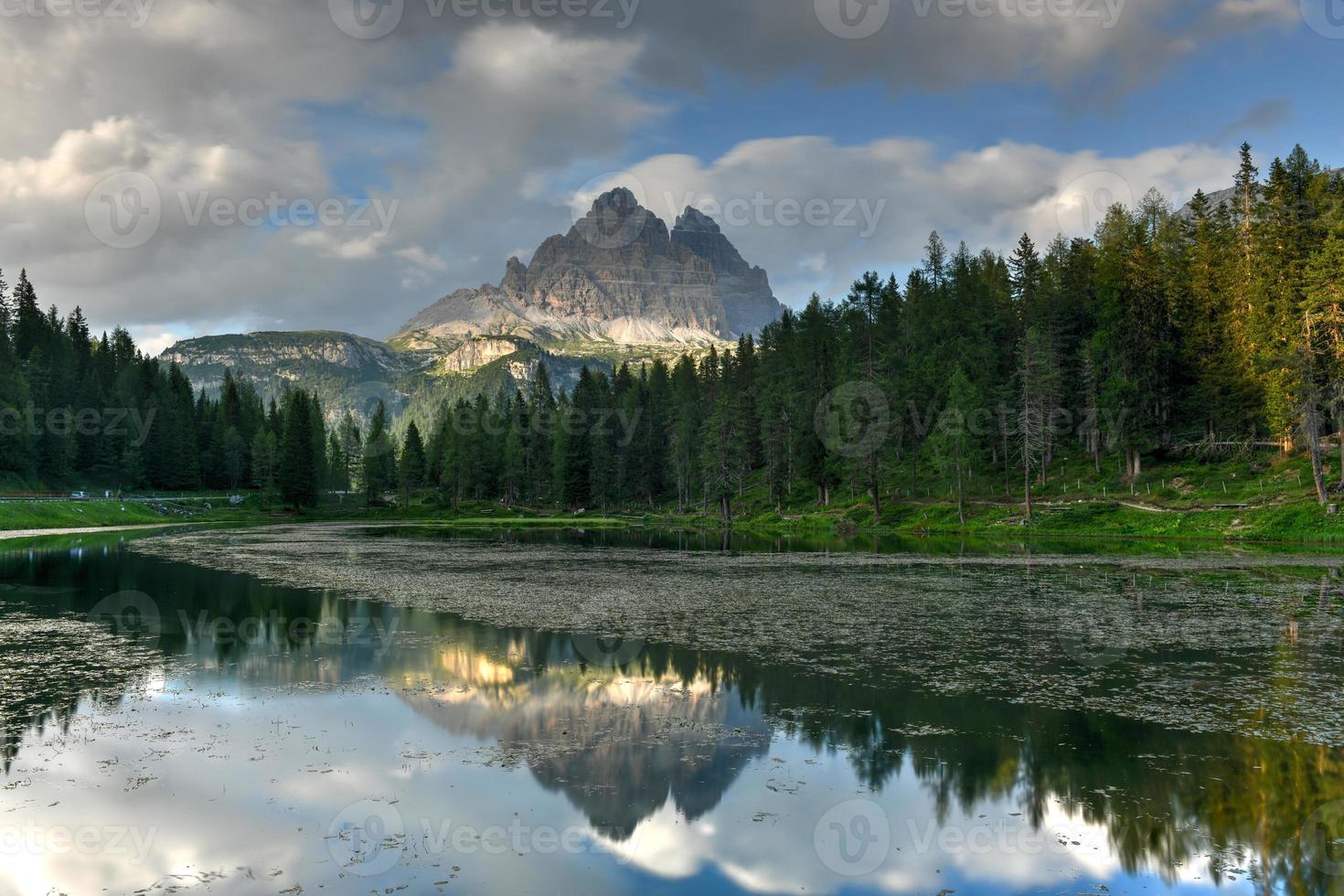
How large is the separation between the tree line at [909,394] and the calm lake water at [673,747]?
5176cm

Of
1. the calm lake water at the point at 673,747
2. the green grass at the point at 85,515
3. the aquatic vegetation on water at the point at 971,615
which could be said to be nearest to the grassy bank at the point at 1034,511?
the green grass at the point at 85,515

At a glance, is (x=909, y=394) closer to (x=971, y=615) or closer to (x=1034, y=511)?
(x=1034, y=511)

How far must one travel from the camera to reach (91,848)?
11.2m

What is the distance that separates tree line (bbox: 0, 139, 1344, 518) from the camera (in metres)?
73.6

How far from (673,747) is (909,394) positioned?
94986 mm

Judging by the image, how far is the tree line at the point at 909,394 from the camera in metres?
73.6

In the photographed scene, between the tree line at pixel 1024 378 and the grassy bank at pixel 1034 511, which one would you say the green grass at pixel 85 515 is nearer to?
the grassy bank at pixel 1034 511

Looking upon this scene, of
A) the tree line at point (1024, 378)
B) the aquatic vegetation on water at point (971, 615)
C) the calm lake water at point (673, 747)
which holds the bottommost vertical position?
the aquatic vegetation on water at point (971, 615)

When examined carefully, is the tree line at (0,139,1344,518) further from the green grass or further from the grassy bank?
the green grass

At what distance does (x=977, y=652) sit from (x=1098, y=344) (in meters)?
76.8

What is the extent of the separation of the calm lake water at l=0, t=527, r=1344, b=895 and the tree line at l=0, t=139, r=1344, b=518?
51758mm

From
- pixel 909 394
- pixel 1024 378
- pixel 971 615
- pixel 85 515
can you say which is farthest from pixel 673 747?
pixel 85 515

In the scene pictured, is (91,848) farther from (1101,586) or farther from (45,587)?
(1101,586)

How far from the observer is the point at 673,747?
15.5m
